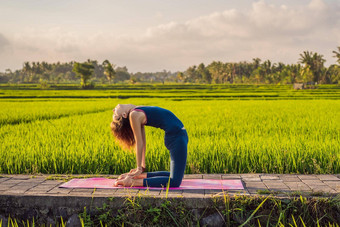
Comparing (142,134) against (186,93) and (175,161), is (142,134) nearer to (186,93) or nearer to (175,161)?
(175,161)

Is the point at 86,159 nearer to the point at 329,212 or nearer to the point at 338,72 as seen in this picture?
the point at 329,212

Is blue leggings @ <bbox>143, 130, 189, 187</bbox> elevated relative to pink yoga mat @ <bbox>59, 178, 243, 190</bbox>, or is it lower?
elevated

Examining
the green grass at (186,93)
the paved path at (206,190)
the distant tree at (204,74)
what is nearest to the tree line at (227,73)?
the distant tree at (204,74)

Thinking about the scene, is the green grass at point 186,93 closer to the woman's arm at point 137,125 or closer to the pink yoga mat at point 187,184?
the pink yoga mat at point 187,184

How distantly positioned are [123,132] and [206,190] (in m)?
0.90

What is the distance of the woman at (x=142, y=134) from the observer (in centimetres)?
330

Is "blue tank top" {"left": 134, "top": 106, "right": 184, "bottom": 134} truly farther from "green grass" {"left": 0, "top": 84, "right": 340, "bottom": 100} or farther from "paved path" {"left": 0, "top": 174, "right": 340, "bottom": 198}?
"green grass" {"left": 0, "top": 84, "right": 340, "bottom": 100}

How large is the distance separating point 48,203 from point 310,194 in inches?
86.5

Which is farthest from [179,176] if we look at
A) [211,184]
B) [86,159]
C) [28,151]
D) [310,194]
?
[28,151]

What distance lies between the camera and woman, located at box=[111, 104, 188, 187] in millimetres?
3299

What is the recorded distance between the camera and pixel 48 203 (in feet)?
10.3

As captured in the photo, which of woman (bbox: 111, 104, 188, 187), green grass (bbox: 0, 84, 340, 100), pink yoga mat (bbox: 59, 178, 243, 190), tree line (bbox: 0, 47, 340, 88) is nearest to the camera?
woman (bbox: 111, 104, 188, 187)

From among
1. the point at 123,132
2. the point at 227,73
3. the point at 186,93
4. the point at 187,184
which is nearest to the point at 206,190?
the point at 187,184

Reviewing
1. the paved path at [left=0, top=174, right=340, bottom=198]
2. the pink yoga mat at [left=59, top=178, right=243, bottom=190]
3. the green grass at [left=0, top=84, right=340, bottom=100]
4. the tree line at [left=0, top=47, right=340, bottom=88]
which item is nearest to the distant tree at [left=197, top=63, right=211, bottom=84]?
the tree line at [left=0, top=47, right=340, bottom=88]
